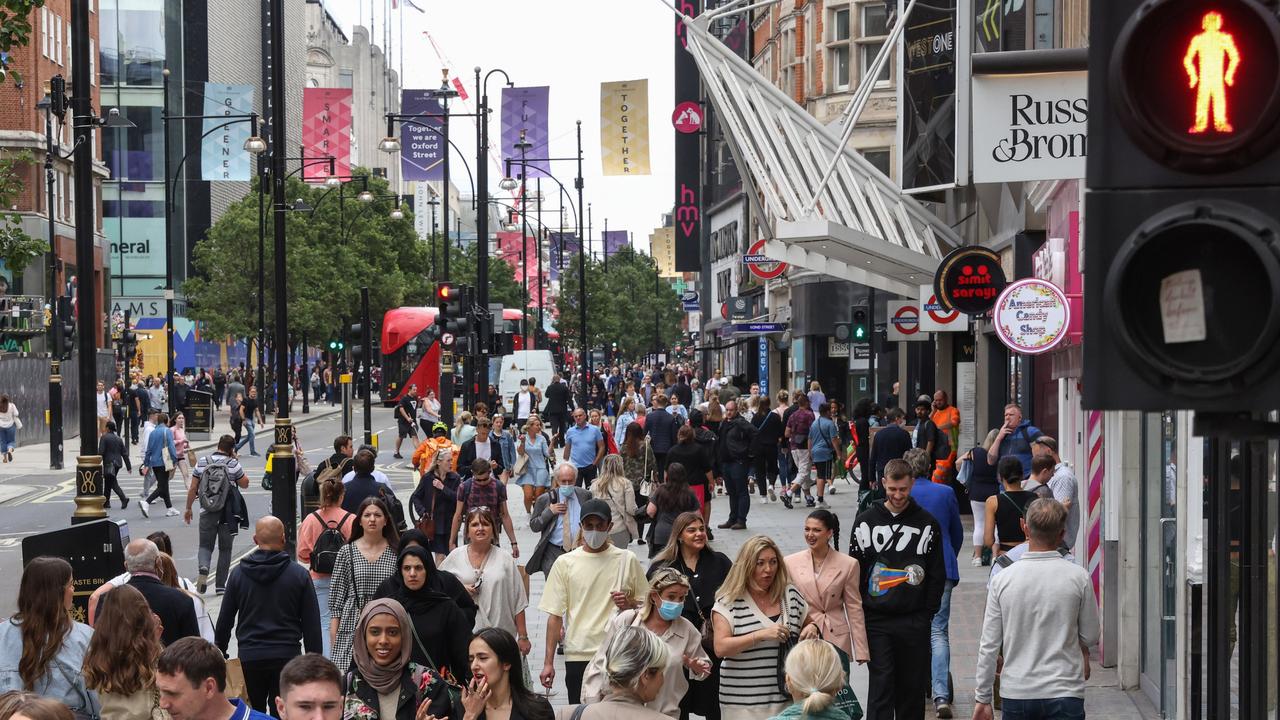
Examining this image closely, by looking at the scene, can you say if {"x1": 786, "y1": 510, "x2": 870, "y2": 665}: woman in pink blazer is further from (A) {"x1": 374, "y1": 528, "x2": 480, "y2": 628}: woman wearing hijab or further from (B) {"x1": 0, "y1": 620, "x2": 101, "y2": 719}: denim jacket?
(B) {"x1": 0, "y1": 620, "x2": 101, "y2": 719}: denim jacket

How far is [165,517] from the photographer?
27.0 m

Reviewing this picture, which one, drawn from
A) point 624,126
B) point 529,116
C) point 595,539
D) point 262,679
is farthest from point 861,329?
point 624,126

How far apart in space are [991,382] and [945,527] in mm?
14254

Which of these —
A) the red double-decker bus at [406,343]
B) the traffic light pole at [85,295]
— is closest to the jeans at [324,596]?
the traffic light pole at [85,295]

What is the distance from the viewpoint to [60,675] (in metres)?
7.56

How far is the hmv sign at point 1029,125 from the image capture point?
10570mm

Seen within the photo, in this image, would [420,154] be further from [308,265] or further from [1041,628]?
[1041,628]

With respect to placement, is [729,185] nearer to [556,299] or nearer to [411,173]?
[556,299]

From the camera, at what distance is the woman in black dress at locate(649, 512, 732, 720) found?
29.9 feet

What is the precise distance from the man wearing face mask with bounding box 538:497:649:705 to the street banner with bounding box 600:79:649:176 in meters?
47.9

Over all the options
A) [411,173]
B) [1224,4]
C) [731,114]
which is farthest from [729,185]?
[1224,4]

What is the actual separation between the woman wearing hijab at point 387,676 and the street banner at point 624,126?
50.5m

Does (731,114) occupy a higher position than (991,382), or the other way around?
(731,114)

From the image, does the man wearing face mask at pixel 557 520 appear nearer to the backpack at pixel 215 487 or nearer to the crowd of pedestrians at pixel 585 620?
the crowd of pedestrians at pixel 585 620
